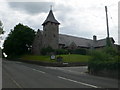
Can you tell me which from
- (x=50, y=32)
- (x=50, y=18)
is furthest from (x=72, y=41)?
(x=50, y=18)

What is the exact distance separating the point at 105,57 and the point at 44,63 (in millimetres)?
22462

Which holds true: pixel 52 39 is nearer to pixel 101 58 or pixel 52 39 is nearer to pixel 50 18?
pixel 50 18

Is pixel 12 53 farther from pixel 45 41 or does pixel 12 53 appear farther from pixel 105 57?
pixel 105 57

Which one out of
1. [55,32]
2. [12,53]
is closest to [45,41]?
[55,32]

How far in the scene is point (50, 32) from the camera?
6794 cm

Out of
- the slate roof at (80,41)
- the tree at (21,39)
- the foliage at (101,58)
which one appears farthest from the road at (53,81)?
the tree at (21,39)

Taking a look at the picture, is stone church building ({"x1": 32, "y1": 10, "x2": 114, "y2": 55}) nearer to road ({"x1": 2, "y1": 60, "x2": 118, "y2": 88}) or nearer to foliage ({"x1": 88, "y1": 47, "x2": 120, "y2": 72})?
foliage ({"x1": 88, "y1": 47, "x2": 120, "y2": 72})

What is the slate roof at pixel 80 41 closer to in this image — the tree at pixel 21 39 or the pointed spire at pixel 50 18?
the pointed spire at pixel 50 18

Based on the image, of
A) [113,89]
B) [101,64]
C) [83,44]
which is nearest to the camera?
[113,89]

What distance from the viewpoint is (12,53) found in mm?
82250

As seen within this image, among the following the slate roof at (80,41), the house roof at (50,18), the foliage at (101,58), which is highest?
the house roof at (50,18)

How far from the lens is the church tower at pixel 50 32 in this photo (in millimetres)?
67375

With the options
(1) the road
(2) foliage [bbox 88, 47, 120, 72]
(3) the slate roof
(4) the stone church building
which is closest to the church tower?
(4) the stone church building

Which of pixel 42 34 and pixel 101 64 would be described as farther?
pixel 42 34
